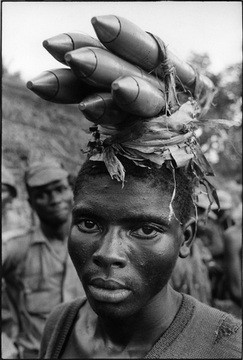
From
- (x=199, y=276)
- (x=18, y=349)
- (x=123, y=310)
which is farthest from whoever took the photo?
(x=199, y=276)

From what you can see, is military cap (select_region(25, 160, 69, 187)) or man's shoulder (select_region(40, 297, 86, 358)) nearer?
man's shoulder (select_region(40, 297, 86, 358))

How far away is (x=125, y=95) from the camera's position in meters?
1.87

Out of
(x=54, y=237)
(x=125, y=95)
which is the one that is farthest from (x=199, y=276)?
(x=125, y=95)

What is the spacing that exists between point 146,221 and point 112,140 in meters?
0.34

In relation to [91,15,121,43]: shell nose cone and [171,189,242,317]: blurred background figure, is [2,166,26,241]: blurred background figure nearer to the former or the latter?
[171,189,242,317]: blurred background figure

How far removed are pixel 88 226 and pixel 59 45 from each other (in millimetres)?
694

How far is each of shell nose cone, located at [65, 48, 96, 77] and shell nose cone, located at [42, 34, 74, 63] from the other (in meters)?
0.10

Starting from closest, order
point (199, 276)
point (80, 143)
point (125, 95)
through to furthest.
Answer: point (125, 95)
point (199, 276)
point (80, 143)

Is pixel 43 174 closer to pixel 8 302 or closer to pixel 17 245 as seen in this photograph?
pixel 17 245

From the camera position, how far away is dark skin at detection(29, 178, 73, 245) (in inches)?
194

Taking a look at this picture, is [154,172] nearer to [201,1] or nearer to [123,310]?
[123,310]

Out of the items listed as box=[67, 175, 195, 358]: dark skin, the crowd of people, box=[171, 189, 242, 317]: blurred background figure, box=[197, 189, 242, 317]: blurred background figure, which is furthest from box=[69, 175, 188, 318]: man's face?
box=[197, 189, 242, 317]: blurred background figure

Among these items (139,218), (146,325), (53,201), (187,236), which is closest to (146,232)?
(139,218)

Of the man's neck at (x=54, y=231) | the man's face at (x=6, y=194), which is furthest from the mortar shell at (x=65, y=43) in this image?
the man's face at (x=6, y=194)
